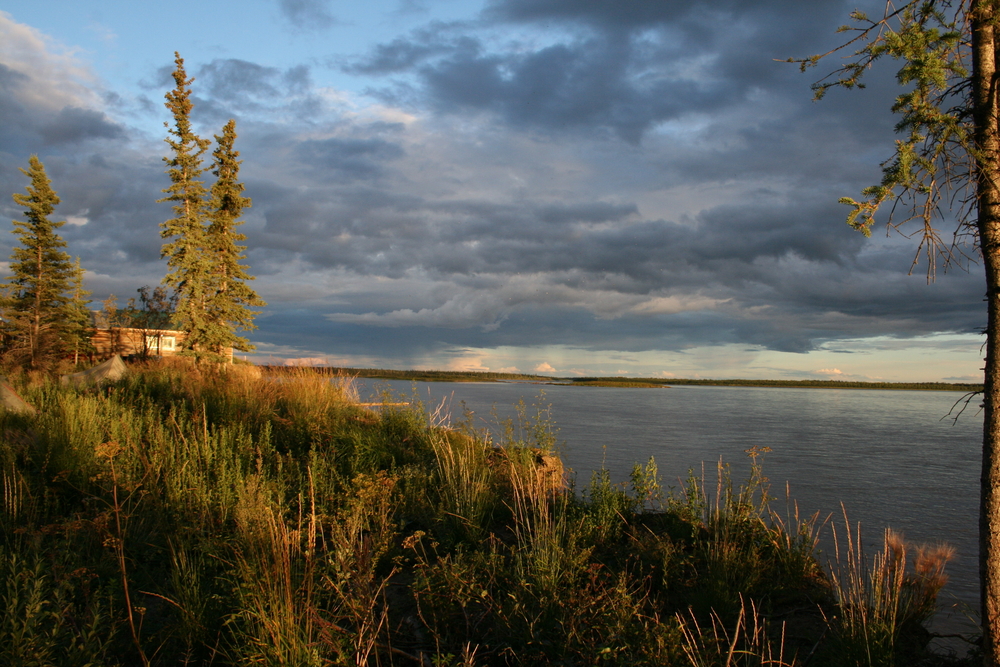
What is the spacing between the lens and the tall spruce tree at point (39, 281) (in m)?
30.6

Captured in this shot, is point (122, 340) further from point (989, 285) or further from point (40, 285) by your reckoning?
point (989, 285)

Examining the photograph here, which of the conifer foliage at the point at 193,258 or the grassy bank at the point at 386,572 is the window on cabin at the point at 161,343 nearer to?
the conifer foliage at the point at 193,258

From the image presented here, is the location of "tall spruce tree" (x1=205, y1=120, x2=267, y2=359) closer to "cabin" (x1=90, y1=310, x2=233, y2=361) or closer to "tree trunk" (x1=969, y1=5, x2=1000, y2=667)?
"cabin" (x1=90, y1=310, x2=233, y2=361)

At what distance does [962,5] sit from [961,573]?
6699mm

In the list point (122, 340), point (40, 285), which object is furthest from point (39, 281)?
point (122, 340)

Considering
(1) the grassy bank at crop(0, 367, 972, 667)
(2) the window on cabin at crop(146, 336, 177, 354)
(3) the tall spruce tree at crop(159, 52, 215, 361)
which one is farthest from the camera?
(2) the window on cabin at crop(146, 336, 177, 354)

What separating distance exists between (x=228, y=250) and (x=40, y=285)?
1072 cm

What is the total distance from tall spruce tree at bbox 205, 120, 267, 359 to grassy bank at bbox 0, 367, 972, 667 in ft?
79.5

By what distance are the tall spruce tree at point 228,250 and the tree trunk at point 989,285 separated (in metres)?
31.9

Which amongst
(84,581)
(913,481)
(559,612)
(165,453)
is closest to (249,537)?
(84,581)

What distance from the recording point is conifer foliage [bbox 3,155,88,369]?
3052 cm

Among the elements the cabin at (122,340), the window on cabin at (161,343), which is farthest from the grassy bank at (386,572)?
the window on cabin at (161,343)

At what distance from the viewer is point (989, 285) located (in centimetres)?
344

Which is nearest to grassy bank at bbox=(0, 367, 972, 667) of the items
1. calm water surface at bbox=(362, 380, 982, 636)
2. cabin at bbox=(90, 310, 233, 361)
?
calm water surface at bbox=(362, 380, 982, 636)
